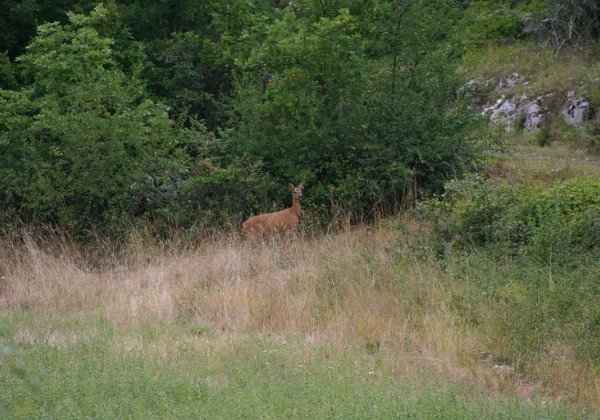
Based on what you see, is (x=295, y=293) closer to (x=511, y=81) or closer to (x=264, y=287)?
(x=264, y=287)

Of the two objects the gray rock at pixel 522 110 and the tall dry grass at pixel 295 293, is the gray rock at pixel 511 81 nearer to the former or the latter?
the gray rock at pixel 522 110

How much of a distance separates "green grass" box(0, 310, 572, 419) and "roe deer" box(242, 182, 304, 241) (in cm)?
436

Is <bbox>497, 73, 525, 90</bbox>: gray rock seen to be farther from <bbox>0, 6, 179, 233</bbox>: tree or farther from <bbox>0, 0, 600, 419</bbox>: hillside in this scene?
<bbox>0, 6, 179, 233</bbox>: tree

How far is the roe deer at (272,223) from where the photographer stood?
13.6 metres

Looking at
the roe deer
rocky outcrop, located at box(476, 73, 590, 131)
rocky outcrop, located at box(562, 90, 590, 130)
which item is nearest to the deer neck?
the roe deer

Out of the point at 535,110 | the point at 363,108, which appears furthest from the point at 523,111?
the point at 363,108

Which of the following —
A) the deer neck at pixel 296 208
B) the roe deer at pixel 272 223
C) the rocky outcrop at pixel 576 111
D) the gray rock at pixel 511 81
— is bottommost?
the roe deer at pixel 272 223

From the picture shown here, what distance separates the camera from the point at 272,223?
44.7 feet

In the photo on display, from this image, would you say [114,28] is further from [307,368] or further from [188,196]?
[307,368]

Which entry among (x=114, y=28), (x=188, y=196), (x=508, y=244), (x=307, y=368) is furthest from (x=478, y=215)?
(x=114, y=28)

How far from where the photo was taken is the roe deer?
13570 mm

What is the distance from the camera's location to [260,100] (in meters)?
15.9

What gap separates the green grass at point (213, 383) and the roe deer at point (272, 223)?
172 inches

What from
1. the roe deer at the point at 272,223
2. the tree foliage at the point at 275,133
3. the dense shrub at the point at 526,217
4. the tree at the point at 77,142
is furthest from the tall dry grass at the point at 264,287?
the tree foliage at the point at 275,133
